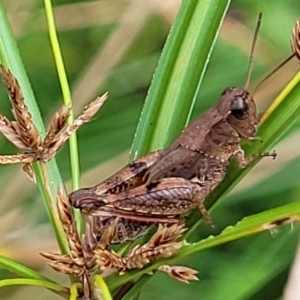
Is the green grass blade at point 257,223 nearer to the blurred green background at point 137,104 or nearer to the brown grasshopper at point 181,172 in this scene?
the brown grasshopper at point 181,172

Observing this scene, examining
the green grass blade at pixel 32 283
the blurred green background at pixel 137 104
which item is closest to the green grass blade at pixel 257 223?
the green grass blade at pixel 32 283

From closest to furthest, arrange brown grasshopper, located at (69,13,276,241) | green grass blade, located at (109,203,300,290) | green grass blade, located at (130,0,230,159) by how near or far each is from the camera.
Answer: green grass blade, located at (109,203,300,290)
green grass blade, located at (130,0,230,159)
brown grasshopper, located at (69,13,276,241)

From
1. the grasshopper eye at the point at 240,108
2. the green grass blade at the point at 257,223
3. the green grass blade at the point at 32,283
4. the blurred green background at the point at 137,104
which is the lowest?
the green grass blade at the point at 32,283

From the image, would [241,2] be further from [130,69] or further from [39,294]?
[39,294]

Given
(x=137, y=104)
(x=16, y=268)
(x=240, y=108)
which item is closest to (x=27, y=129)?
(x=16, y=268)

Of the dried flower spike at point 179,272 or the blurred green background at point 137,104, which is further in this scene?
the blurred green background at point 137,104

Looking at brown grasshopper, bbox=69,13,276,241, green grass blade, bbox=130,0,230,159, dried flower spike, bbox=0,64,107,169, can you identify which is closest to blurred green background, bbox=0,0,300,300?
brown grasshopper, bbox=69,13,276,241

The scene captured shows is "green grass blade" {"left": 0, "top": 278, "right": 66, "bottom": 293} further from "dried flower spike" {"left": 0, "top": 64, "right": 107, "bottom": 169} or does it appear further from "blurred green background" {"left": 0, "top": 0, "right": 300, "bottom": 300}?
"blurred green background" {"left": 0, "top": 0, "right": 300, "bottom": 300}

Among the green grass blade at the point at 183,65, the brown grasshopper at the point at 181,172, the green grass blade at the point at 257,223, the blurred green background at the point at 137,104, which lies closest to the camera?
the green grass blade at the point at 257,223
